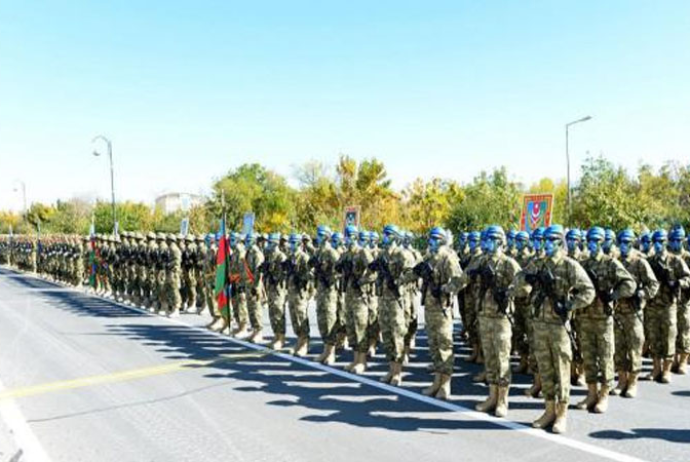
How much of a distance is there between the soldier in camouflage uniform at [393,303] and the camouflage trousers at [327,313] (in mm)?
1476

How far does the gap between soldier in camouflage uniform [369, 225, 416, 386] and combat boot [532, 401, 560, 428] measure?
2.46 metres

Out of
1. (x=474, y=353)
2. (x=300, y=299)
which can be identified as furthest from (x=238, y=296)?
(x=474, y=353)

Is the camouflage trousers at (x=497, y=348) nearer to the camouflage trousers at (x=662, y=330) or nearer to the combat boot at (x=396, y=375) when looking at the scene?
the combat boot at (x=396, y=375)

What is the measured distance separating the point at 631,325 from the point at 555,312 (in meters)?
2.20

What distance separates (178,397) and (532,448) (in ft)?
14.8

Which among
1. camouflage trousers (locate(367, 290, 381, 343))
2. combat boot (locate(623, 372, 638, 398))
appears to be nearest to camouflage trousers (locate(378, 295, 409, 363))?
camouflage trousers (locate(367, 290, 381, 343))

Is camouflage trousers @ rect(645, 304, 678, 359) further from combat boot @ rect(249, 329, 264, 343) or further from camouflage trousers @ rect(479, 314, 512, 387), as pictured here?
combat boot @ rect(249, 329, 264, 343)

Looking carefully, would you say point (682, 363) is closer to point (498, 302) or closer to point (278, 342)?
point (498, 302)

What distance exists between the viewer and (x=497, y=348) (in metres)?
7.45

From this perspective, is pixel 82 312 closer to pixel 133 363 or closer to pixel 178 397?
pixel 133 363

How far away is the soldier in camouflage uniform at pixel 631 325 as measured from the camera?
27.2 feet

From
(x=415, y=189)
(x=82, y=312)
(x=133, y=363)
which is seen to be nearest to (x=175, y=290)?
(x=82, y=312)

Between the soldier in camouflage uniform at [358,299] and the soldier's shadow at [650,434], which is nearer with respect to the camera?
the soldier's shadow at [650,434]

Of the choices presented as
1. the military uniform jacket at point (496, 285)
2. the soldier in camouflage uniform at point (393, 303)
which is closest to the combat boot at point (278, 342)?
the soldier in camouflage uniform at point (393, 303)
